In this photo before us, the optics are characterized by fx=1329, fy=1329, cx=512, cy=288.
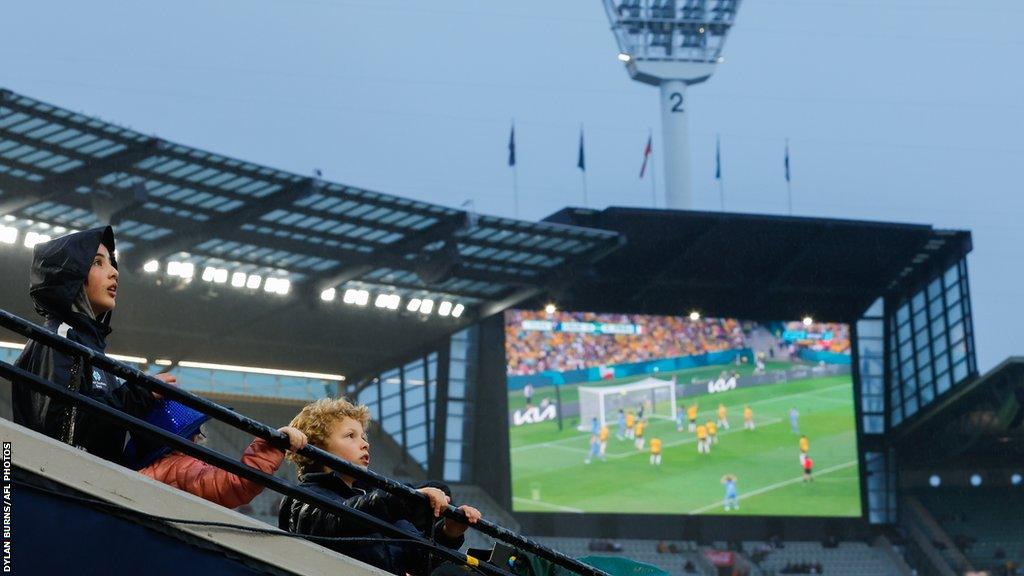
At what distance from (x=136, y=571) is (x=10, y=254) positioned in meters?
29.5

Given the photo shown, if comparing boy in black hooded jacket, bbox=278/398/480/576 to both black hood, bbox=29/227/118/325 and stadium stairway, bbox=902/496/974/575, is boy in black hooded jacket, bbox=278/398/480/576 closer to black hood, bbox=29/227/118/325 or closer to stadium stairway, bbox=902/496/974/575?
black hood, bbox=29/227/118/325

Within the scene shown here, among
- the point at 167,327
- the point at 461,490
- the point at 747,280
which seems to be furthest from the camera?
the point at 747,280

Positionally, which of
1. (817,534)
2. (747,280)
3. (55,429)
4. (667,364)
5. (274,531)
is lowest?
(817,534)

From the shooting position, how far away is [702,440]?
40.1 m

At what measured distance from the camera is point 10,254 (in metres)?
30.8

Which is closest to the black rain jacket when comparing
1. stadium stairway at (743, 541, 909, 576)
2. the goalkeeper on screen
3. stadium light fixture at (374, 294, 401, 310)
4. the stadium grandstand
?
the stadium grandstand

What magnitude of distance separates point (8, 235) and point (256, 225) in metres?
5.66

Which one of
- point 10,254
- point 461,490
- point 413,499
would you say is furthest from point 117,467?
point 461,490

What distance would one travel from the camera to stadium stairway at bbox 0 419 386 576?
325 cm

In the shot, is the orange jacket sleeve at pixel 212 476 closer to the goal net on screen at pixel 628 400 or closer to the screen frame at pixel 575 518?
the screen frame at pixel 575 518

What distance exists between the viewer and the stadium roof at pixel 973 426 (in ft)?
135

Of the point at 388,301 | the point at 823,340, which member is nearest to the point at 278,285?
the point at 388,301

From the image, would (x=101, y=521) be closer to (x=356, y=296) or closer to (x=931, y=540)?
(x=356, y=296)

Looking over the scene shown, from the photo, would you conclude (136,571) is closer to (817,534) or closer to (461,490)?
(461,490)
